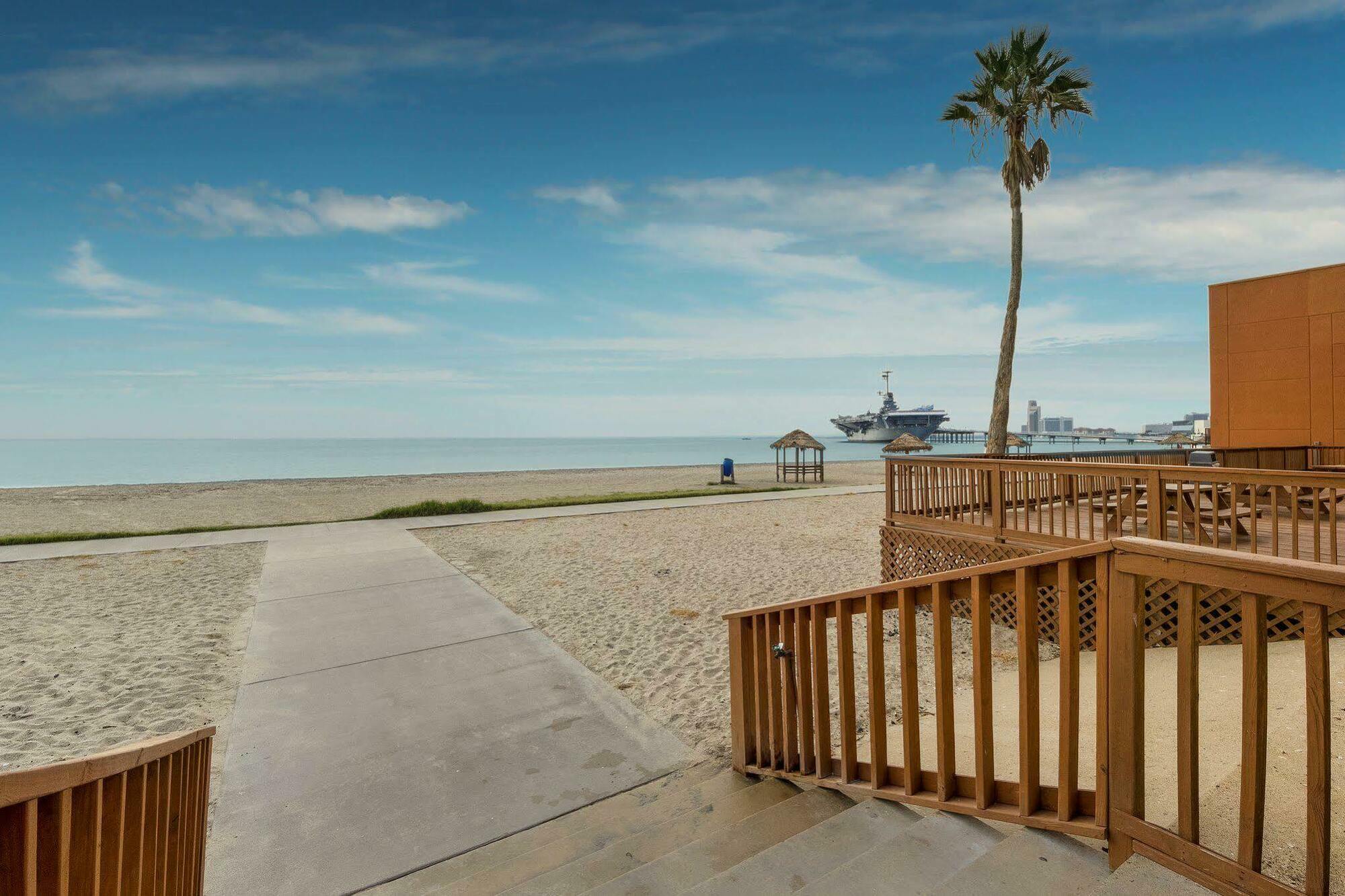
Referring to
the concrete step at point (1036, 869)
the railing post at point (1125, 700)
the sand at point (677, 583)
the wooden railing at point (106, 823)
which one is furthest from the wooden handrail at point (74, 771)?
the sand at point (677, 583)

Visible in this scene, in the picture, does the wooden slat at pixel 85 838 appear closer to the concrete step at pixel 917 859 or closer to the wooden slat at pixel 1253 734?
the concrete step at pixel 917 859

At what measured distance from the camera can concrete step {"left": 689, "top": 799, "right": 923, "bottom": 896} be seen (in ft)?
7.66

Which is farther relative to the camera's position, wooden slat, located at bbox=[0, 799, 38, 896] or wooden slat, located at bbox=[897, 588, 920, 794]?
wooden slat, located at bbox=[897, 588, 920, 794]

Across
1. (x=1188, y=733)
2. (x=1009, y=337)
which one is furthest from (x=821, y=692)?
(x=1009, y=337)

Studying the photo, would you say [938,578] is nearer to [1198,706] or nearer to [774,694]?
[1198,706]

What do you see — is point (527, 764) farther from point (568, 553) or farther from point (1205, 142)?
point (1205, 142)

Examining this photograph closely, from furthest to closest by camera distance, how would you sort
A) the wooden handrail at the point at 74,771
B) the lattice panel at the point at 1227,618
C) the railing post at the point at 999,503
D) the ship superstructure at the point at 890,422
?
the ship superstructure at the point at 890,422 → the railing post at the point at 999,503 → the lattice panel at the point at 1227,618 → the wooden handrail at the point at 74,771

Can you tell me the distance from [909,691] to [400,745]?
3359 millimetres

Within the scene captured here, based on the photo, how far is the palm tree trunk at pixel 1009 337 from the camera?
16.9 meters

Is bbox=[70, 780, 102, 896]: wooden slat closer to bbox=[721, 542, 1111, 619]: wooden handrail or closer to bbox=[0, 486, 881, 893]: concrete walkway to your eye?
bbox=[0, 486, 881, 893]: concrete walkway

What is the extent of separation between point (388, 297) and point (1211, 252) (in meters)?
85.0

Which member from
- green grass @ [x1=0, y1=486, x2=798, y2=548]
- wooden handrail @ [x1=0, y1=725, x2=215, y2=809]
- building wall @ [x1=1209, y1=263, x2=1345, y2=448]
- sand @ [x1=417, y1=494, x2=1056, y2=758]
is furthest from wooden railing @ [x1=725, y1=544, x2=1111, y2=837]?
building wall @ [x1=1209, y1=263, x2=1345, y2=448]

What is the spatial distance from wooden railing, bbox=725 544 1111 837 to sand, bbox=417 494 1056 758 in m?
0.79

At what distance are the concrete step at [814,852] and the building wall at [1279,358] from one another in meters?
15.0
